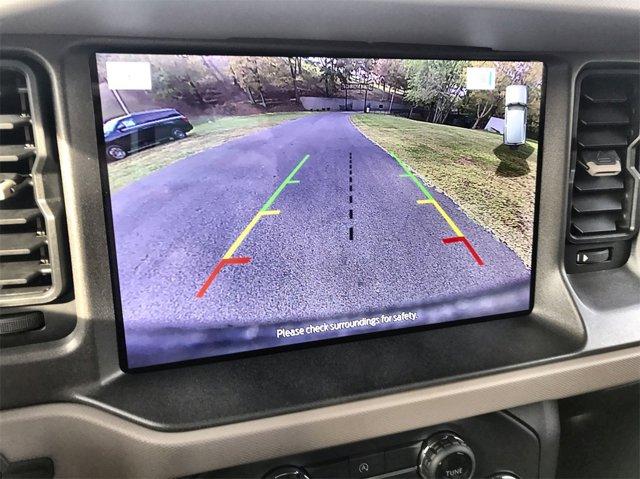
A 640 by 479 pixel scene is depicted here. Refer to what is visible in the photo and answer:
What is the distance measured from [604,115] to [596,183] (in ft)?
0.78

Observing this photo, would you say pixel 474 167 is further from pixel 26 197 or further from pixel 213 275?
pixel 26 197

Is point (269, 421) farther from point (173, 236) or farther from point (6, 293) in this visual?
point (6, 293)

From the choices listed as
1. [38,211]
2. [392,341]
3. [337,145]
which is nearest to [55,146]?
[38,211]

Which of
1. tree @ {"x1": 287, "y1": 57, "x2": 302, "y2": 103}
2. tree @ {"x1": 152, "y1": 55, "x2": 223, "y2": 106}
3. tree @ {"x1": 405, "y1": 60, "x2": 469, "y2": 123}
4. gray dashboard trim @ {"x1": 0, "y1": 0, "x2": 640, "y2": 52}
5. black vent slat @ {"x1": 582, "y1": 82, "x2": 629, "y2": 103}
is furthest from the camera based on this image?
black vent slat @ {"x1": 582, "y1": 82, "x2": 629, "y2": 103}

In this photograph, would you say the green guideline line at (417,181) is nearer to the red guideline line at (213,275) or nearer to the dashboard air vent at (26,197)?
the red guideline line at (213,275)

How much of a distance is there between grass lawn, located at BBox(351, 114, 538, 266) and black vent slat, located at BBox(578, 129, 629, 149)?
0.63 feet

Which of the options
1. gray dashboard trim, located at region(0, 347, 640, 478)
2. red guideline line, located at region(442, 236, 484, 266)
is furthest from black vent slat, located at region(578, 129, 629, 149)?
gray dashboard trim, located at region(0, 347, 640, 478)

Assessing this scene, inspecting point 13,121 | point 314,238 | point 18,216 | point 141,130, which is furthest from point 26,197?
point 314,238

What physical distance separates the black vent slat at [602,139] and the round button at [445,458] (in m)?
1.09

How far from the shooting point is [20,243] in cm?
136

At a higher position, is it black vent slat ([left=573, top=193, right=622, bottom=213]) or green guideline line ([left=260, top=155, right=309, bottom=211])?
green guideline line ([left=260, top=155, right=309, bottom=211])

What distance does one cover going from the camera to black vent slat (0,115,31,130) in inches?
50.6

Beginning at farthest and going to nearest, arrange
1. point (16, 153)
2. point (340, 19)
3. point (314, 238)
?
point (314, 238)
point (16, 153)
point (340, 19)

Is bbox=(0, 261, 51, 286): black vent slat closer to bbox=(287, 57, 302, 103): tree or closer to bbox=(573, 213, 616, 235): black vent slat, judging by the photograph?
bbox=(287, 57, 302, 103): tree
